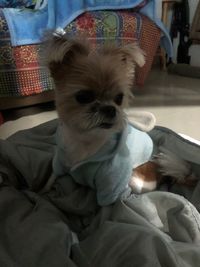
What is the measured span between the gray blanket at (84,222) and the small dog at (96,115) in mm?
79

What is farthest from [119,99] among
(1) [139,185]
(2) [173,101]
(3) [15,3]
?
(3) [15,3]

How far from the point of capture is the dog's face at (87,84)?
1.02m

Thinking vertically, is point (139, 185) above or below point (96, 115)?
below

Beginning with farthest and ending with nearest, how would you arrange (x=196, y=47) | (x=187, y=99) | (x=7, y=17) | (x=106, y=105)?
1. (x=196, y=47)
2. (x=187, y=99)
3. (x=7, y=17)
4. (x=106, y=105)

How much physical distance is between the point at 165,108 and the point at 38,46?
3.07 feet

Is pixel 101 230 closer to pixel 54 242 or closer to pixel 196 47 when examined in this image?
pixel 54 242

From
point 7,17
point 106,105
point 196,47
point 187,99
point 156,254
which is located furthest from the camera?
point 196,47

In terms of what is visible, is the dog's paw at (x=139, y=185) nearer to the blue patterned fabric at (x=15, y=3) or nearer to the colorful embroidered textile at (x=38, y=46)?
the colorful embroidered textile at (x=38, y=46)

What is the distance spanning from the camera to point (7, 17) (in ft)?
6.29

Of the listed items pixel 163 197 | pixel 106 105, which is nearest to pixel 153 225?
pixel 163 197

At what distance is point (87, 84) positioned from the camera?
3.37 ft

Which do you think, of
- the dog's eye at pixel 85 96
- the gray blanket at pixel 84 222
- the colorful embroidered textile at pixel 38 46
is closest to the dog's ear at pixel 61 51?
the dog's eye at pixel 85 96

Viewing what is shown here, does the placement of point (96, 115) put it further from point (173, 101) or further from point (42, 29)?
point (173, 101)

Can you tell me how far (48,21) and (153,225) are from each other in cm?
139
